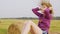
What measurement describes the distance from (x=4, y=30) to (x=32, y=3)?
0.95ft

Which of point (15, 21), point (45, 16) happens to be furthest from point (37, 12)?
point (15, 21)

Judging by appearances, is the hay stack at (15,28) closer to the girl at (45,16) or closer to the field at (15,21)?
the field at (15,21)

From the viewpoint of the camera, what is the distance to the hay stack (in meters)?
1.31

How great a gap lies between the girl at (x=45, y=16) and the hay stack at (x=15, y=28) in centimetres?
14

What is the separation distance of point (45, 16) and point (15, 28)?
24 cm

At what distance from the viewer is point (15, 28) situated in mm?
1312

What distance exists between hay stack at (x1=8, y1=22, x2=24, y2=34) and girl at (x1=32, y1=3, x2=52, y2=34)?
0.14 m

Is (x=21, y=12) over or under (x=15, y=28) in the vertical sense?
over

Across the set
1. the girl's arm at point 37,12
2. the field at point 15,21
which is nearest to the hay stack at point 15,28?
the field at point 15,21

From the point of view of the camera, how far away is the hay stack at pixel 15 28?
1306 mm

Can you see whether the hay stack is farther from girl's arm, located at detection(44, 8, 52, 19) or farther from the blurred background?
girl's arm, located at detection(44, 8, 52, 19)

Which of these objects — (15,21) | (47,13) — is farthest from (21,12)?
(47,13)

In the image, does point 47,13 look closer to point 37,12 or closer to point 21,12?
point 37,12

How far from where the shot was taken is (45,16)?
1.32m
